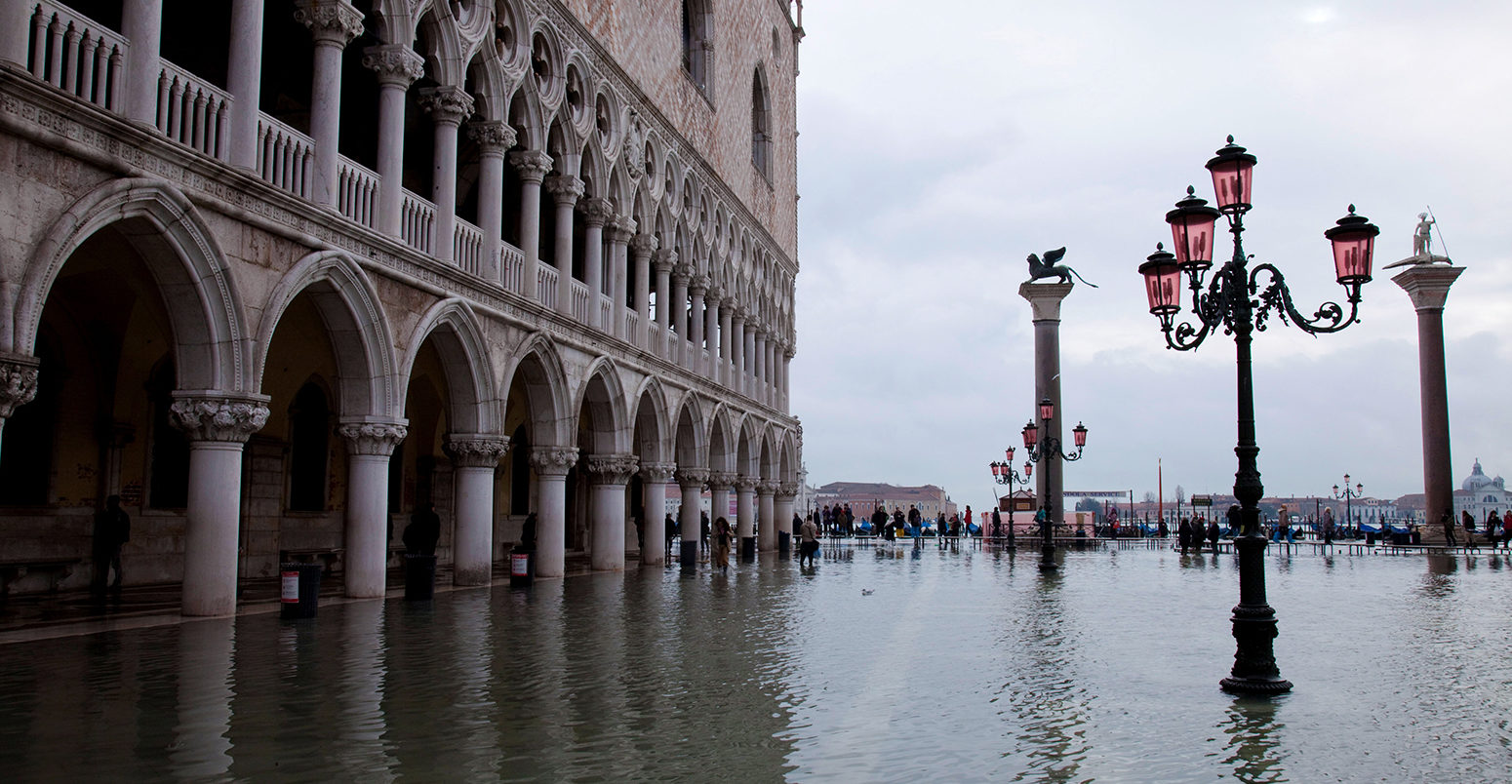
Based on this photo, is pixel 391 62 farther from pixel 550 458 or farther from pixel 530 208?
pixel 550 458

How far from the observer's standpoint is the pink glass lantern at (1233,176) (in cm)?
854

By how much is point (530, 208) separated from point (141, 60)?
842 centimetres

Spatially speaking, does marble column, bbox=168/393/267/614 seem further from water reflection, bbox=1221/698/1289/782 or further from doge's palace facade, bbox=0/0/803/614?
water reflection, bbox=1221/698/1289/782

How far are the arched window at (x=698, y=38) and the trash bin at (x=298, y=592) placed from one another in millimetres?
19167

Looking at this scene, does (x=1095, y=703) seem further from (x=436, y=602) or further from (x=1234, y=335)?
(x=436, y=602)

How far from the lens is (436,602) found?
14414 millimetres

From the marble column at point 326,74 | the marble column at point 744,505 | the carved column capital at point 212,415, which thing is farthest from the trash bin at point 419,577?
the marble column at point 744,505

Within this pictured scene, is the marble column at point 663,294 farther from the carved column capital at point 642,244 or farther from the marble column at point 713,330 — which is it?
the marble column at point 713,330

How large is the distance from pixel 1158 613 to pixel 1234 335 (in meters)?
6.23

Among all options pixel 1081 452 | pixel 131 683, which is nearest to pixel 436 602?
pixel 131 683

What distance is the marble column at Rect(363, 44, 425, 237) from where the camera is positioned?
1448 centimetres

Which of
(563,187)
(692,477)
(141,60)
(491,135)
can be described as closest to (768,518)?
(692,477)

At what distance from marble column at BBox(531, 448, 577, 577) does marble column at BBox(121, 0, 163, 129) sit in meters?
9.77

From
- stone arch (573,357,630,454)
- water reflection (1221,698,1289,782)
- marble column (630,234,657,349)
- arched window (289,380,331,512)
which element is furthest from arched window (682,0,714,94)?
water reflection (1221,698,1289,782)
